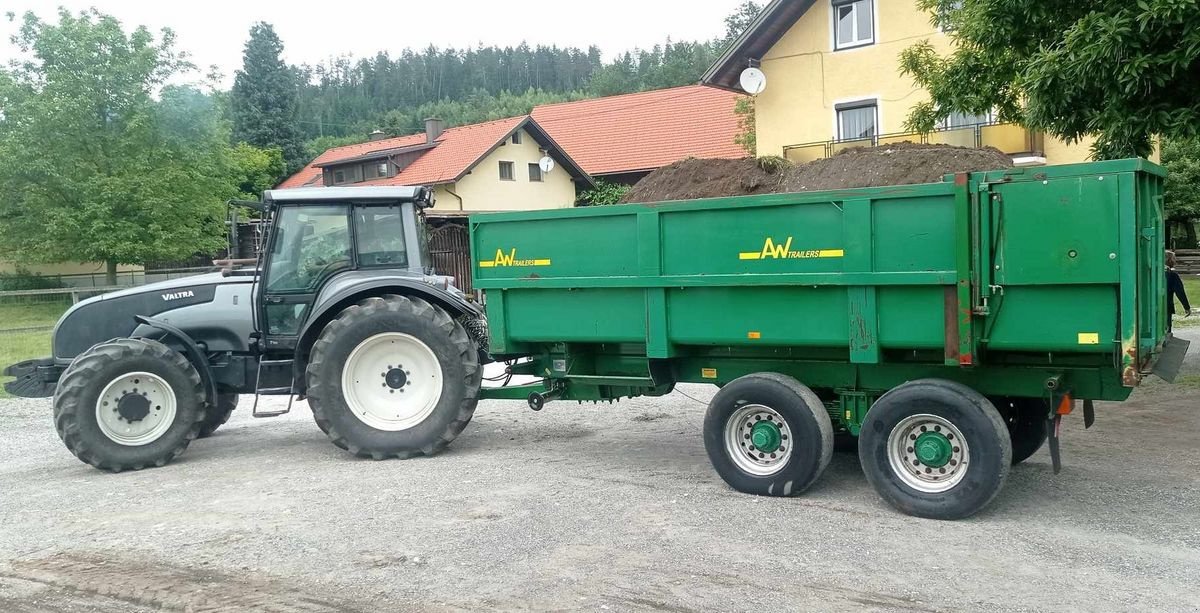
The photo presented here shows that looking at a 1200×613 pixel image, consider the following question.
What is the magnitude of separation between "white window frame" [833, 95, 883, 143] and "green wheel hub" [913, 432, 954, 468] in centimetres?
1621

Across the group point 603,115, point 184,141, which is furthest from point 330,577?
point 603,115


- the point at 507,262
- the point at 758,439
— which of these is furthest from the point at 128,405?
the point at 758,439

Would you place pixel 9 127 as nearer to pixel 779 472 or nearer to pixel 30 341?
pixel 30 341

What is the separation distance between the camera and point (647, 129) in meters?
36.1

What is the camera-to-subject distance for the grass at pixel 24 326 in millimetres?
16562

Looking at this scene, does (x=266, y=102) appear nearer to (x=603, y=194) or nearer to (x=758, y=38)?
(x=603, y=194)

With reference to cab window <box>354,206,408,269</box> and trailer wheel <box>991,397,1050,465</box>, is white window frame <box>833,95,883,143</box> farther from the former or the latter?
Result: trailer wheel <box>991,397,1050,465</box>

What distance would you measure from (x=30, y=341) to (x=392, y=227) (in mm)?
13936

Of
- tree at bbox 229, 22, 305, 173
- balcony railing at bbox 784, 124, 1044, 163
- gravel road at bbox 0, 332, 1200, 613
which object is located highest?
tree at bbox 229, 22, 305, 173

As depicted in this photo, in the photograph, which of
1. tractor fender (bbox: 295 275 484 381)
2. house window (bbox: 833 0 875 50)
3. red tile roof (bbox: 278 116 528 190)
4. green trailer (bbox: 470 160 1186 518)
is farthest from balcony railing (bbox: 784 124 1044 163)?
red tile roof (bbox: 278 116 528 190)

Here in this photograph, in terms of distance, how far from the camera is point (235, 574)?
533cm

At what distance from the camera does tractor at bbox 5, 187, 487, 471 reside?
26.1ft

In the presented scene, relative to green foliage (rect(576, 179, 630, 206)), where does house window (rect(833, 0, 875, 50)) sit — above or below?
above

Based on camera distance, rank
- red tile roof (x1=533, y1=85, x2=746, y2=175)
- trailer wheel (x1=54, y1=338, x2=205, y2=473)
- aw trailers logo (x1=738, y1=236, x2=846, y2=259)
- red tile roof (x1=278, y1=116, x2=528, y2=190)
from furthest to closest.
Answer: red tile roof (x1=278, y1=116, x2=528, y2=190) → red tile roof (x1=533, y1=85, x2=746, y2=175) → trailer wheel (x1=54, y1=338, x2=205, y2=473) → aw trailers logo (x1=738, y1=236, x2=846, y2=259)
